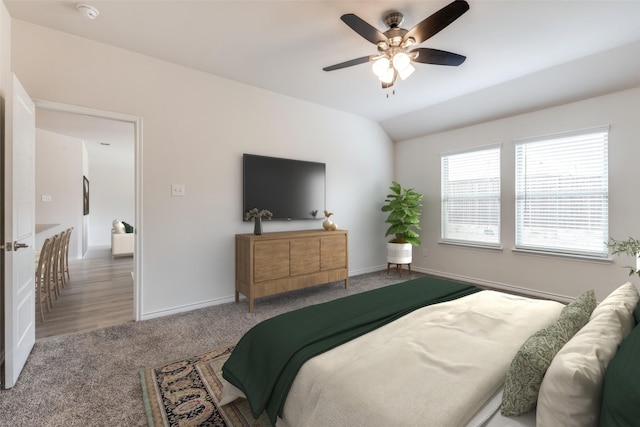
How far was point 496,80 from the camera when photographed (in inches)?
143

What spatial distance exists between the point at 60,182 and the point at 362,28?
7282 mm

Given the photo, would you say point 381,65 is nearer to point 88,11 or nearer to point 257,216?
point 257,216

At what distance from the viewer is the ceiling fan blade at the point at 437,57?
233 cm

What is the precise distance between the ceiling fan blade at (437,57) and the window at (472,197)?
239 centimetres

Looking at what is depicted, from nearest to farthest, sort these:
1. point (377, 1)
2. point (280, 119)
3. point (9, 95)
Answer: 1. point (9, 95)
2. point (377, 1)
3. point (280, 119)

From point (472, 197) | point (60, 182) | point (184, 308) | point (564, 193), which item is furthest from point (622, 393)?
point (60, 182)

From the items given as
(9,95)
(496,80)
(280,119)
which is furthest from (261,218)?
(496,80)

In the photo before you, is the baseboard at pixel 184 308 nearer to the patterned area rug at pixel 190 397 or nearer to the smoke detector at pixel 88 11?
the patterned area rug at pixel 190 397

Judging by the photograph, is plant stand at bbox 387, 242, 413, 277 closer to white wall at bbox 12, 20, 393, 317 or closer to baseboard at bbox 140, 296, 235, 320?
white wall at bbox 12, 20, 393, 317

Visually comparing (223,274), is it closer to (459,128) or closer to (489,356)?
(489,356)

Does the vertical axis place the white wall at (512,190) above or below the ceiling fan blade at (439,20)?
below

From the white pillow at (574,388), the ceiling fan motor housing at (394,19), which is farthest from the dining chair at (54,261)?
the white pillow at (574,388)

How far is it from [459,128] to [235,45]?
3.62 m

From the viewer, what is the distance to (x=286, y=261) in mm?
3588
